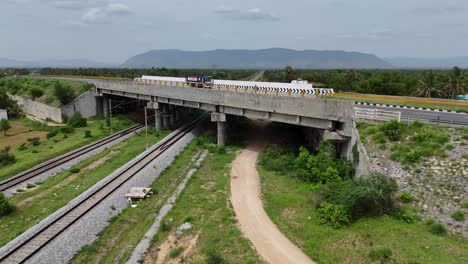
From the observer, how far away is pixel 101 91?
214ft

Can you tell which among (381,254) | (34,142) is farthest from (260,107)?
(34,142)

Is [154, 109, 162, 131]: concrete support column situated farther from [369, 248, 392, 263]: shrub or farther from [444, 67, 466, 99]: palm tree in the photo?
[444, 67, 466, 99]: palm tree

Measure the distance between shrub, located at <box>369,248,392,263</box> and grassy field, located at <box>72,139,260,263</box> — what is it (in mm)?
5378

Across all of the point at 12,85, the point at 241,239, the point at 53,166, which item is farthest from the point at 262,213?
the point at 12,85

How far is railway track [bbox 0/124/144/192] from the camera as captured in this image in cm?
3053

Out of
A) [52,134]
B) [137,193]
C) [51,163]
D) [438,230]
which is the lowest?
[51,163]

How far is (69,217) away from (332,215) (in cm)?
1636

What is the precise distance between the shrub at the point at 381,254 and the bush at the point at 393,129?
10.0 m

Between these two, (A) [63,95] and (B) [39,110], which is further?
(B) [39,110]

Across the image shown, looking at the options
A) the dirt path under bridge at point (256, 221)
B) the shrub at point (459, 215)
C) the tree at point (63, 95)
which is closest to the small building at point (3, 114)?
the tree at point (63, 95)

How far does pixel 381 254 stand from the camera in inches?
599

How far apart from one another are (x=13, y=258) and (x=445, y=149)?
83.2 ft

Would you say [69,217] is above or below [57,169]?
above

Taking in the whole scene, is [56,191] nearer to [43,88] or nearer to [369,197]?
[369,197]
